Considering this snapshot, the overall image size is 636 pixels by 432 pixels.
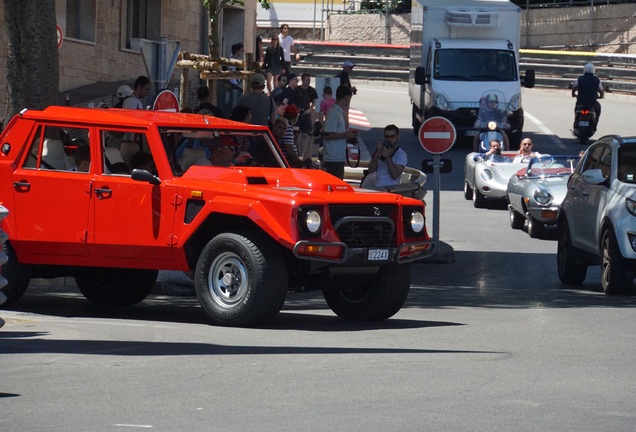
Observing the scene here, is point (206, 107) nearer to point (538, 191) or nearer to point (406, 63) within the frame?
point (538, 191)

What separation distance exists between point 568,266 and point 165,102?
5.57 meters

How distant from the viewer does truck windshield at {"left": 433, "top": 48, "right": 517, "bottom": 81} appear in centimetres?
3628

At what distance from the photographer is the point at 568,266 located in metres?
17.1

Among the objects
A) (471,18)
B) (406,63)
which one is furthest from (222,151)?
(406,63)

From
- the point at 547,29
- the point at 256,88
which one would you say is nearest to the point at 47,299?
the point at 256,88

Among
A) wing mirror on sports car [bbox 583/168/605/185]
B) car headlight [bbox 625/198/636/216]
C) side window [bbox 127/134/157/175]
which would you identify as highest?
side window [bbox 127/134/157/175]

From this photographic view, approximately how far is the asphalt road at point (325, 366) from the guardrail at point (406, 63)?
3484 centimetres

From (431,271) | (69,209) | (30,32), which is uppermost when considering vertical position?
(30,32)

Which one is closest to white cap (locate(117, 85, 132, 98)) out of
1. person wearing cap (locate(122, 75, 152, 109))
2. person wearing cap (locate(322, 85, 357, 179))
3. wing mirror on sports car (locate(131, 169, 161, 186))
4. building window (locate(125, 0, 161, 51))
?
person wearing cap (locate(122, 75, 152, 109))

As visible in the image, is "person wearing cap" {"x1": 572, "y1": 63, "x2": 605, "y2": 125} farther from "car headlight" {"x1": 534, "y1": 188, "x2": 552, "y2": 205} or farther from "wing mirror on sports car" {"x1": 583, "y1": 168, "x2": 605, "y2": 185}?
"wing mirror on sports car" {"x1": 583, "y1": 168, "x2": 605, "y2": 185}

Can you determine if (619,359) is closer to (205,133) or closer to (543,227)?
(205,133)

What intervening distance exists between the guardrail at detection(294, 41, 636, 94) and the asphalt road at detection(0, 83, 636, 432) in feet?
114

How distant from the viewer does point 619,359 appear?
34.3ft

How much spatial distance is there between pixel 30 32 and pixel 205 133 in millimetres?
4840
